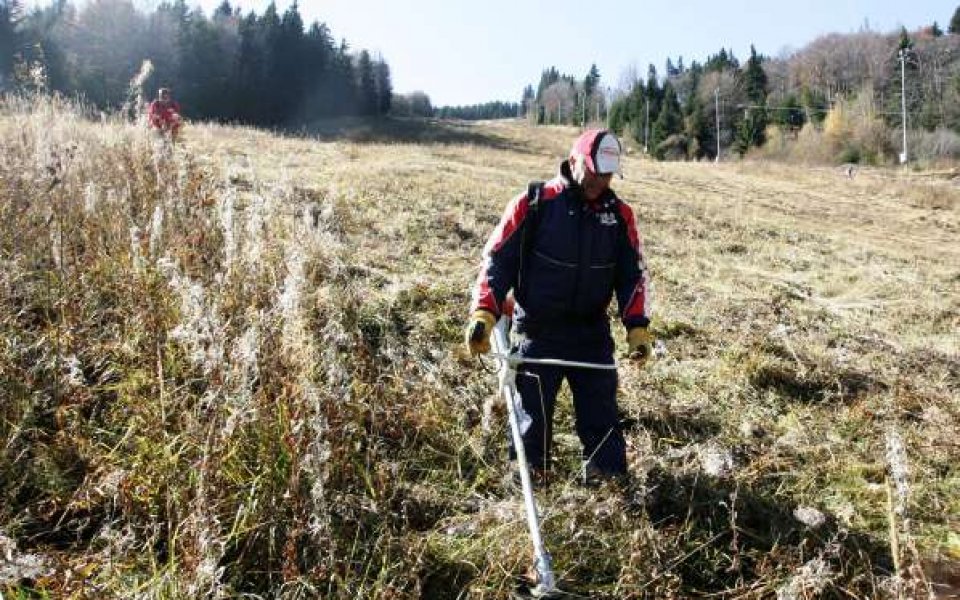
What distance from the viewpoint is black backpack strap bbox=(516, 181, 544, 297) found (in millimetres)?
3551

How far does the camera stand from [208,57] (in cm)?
5488

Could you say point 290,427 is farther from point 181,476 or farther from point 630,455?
point 630,455

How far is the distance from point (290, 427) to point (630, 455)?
2036 mm

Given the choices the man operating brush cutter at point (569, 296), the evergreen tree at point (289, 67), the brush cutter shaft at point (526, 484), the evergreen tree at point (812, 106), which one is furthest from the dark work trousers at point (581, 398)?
the evergreen tree at point (812, 106)

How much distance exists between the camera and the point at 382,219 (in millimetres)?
8906

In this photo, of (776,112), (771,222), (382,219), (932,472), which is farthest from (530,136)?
(932,472)

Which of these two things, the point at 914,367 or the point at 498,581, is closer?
the point at 498,581

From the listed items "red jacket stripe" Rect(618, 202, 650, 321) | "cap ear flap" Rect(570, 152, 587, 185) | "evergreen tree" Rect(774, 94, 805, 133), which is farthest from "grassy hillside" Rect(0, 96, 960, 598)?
"evergreen tree" Rect(774, 94, 805, 133)

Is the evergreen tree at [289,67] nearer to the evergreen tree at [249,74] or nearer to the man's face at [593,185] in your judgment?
the evergreen tree at [249,74]

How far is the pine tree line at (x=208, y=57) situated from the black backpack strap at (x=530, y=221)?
24.4 m

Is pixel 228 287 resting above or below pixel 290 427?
above

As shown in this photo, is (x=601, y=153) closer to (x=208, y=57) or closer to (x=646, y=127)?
(x=208, y=57)

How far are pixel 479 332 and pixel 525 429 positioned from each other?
2.15 ft

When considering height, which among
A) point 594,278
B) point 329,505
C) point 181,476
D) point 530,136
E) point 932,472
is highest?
point 530,136
